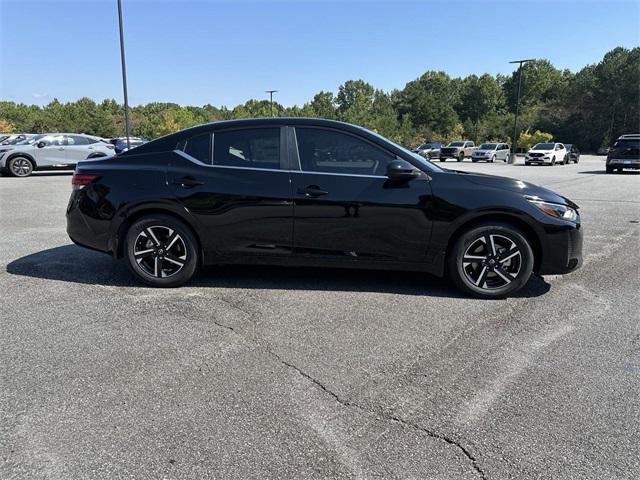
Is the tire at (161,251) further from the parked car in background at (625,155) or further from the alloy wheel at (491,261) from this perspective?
the parked car in background at (625,155)

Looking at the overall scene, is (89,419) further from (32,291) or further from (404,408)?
(32,291)

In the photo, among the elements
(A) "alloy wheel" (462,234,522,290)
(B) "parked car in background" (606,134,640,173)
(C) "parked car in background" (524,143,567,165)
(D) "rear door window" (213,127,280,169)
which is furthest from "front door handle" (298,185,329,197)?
(C) "parked car in background" (524,143,567,165)

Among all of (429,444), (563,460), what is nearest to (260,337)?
(429,444)

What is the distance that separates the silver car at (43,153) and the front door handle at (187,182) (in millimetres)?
15412

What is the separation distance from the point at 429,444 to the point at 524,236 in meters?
2.66

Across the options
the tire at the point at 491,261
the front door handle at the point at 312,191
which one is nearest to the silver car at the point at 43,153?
the front door handle at the point at 312,191

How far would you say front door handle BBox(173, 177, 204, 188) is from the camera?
4508mm

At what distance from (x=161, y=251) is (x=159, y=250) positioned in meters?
0.02

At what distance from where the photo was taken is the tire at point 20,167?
56.7 ft

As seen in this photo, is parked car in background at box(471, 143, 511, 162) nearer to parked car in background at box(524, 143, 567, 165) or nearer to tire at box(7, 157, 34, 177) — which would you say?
parked car in background at box(524, 143, 567, 165)

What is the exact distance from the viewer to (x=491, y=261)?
4426 millimetres

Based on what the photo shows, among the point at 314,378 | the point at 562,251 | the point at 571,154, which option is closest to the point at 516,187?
the point at 562,251

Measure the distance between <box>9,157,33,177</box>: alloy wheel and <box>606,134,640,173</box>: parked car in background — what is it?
85.5ft

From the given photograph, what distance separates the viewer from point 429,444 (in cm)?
233
